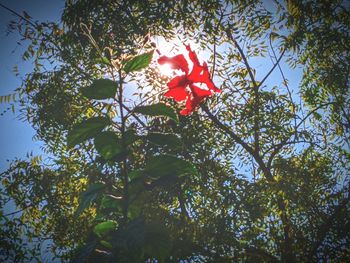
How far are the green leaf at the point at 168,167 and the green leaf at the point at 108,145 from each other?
0.13 m

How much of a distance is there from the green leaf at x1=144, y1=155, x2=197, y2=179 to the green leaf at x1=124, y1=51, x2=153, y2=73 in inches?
12.5

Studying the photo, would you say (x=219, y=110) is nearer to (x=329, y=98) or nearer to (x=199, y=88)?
(x=329, y=98)

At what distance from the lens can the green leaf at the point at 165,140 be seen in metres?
1.02

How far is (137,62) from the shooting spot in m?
0.98

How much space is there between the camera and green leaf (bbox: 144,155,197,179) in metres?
0.97

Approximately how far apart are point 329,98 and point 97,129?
472 centimetres

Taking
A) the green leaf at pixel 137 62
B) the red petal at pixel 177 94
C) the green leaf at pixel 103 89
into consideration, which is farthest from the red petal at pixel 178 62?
the green leaf at pixel 103 89

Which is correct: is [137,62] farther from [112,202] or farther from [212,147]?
[212,147]

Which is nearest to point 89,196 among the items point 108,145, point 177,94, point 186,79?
point 108,145

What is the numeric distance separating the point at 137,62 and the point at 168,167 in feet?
1.22

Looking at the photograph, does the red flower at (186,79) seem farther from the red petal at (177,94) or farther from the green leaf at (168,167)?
the green leaf at (168,167)

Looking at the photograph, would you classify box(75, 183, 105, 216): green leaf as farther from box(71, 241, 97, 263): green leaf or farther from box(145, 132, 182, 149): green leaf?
box(145, 132, 182, 149): green leaf

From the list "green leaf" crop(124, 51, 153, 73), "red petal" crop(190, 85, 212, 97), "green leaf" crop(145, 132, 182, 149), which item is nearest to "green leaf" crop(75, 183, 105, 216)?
"green leaf" crop(145, 132, 182, 149)

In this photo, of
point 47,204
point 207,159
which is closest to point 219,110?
point 207,159
